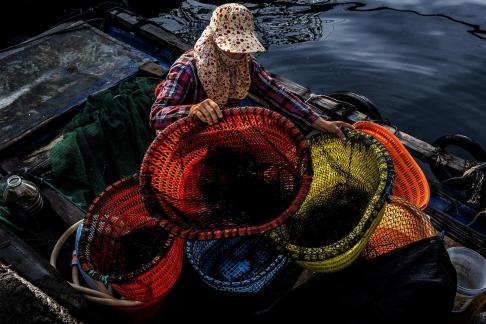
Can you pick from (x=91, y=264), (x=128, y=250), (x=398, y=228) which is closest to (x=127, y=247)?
(x=128, y=250)

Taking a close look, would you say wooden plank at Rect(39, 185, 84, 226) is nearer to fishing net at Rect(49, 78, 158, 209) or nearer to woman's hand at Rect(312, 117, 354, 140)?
fishing net at Rect(49, 78, 158, 209)

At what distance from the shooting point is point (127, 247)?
2639mm

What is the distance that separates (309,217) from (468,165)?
2.11m

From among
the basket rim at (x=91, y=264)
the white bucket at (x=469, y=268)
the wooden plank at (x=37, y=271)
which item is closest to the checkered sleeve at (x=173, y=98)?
the basket rim at (x=91, y=264)

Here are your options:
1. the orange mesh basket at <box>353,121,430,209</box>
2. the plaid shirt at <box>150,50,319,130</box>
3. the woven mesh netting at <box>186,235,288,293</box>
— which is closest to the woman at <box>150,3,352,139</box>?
the plaid shirt at <box>150,50,319,130</box>

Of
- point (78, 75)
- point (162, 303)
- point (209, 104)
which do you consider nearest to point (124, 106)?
point (78, 75)

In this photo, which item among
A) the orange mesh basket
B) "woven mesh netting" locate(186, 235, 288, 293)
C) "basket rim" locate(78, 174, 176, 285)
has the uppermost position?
the orange mesh basket

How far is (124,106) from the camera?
13.0ft

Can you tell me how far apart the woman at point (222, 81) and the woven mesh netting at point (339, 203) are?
181 mm

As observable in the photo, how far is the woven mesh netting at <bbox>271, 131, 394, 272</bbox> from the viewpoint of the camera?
1995 millimetres

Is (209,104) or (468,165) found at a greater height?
(209,104)

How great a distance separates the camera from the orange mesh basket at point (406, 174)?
277cm

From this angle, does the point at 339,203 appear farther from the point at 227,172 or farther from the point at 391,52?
→ the point at 391,52

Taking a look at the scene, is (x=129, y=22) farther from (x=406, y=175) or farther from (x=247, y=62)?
(x=406, y=175)
